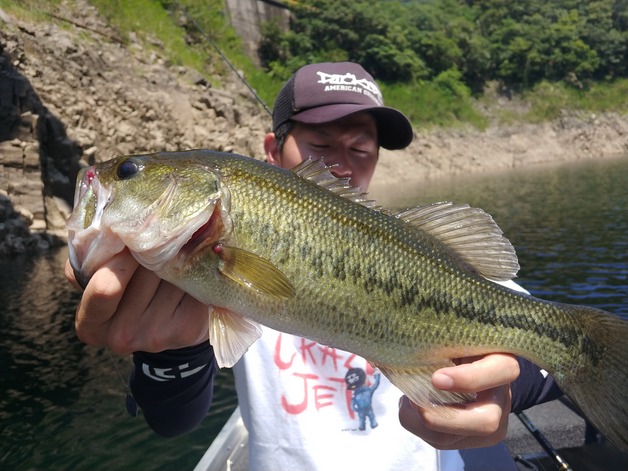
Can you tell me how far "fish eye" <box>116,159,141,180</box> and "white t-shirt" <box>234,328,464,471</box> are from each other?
1.63 meters

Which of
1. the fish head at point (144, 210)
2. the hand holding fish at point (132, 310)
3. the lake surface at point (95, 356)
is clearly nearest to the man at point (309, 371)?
the hand holding fish at point (132, 310)

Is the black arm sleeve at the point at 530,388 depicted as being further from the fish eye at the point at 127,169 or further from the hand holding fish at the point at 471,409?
the fish eye at the point at 127,169

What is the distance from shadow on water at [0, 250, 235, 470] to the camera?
687 cm

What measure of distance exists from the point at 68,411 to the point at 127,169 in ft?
23.4

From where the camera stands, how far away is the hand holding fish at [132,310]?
2.03 metres

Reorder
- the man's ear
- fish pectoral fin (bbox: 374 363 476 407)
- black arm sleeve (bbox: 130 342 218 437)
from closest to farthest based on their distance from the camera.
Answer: fish pectoral fin (bbox: 374 363 476 407), black arm sleeve (bbox: 130 342 218 437), the man's ear

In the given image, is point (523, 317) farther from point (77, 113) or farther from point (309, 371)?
point (77, 113)

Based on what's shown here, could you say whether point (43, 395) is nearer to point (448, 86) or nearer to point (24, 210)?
point (24, 210)

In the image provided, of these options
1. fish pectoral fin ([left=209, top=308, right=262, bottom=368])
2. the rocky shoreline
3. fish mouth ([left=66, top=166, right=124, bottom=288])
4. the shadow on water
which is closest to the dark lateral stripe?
fish pectoral fin ([left=209, top=308, right=262, bottom=368])

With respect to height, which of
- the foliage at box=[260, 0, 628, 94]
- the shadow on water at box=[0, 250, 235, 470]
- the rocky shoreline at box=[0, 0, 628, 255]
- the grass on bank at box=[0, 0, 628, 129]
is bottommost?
the shadow on water at box=[0, 250, 235, 470]

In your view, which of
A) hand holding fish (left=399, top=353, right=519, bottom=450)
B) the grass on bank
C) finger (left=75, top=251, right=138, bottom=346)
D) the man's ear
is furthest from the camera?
the grass on bank

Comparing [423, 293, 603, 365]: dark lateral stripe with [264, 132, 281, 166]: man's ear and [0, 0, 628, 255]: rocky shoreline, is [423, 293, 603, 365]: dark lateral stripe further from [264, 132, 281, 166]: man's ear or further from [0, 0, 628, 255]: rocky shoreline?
[0, 0, 628, 255]: rocky shoreline

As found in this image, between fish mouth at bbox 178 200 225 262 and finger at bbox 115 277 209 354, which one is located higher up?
fish mouth at bbox 178 200 225 262

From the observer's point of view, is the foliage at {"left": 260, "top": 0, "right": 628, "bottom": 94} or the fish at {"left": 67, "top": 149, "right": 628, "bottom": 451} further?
the foliage at {"left": 260, "top": 0, "right": 628, "bottom": 94}
